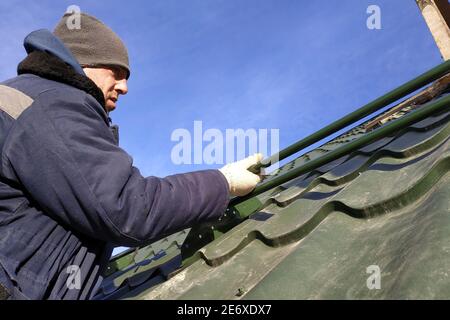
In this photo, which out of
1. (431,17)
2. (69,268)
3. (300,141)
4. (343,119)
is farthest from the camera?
(431,17)

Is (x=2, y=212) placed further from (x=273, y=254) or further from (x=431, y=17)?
(x=431, y=17)

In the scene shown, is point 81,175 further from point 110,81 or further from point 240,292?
point 110,81

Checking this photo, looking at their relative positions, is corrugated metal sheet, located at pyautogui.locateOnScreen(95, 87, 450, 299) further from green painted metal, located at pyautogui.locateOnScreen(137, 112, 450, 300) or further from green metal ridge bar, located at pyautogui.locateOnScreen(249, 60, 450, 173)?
green metal ridge bar, located at pyautogui.locateOnScreen(249, 60, 450, 173)

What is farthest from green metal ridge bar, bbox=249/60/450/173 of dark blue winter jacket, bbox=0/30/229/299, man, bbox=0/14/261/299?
dark blue winter jacket, bbox=0/30/229/299

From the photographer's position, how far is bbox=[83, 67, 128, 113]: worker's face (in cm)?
237

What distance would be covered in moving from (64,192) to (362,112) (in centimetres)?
141

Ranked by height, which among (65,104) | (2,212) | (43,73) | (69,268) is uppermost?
(43,73)

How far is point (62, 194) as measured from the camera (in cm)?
152

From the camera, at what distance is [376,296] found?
110 centimetres

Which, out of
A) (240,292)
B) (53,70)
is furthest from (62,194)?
(240,292)

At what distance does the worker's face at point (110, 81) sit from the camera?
237 centimetres

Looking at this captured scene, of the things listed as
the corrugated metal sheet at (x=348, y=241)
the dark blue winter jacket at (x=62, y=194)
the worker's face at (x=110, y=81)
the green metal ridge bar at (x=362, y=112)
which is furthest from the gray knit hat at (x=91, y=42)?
the corrugated metal sheet at (x=348, y=241)

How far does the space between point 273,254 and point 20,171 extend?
107 cm
